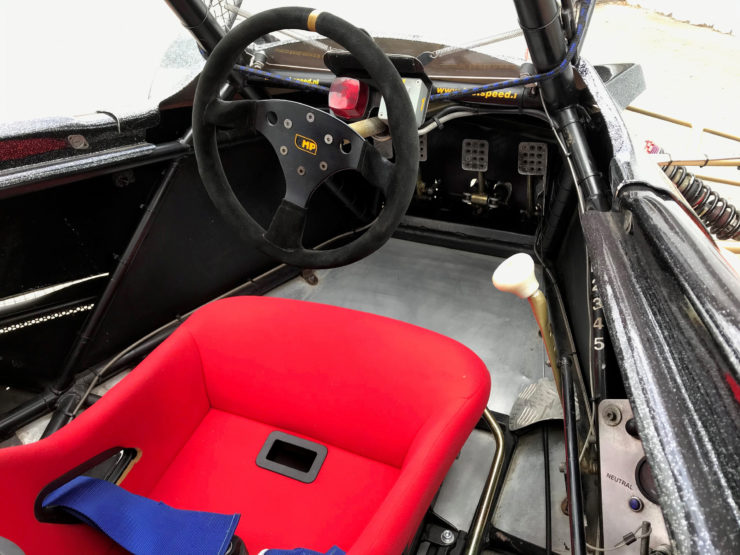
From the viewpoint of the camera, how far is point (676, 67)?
13.5ft

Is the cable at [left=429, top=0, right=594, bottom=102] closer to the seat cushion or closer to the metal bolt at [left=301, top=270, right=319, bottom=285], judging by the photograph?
the seat cushion

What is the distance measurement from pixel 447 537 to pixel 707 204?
4.56 ft

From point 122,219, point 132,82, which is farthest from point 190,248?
point 132,82

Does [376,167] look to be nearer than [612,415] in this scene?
No

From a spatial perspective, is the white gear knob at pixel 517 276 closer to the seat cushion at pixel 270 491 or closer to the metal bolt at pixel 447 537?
the seat cushion at pixel 270 491

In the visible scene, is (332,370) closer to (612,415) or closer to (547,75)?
(612,415)

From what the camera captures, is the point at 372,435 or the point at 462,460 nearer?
the point at 372,435

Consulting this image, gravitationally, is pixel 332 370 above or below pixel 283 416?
above

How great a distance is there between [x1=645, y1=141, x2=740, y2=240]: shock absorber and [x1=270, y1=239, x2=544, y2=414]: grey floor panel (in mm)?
679

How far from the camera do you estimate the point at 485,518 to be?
121 centimetres

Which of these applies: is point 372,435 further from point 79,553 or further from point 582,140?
point 582,140

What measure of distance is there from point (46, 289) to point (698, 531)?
1.57m

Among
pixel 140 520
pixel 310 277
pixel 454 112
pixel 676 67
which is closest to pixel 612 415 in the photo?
pixel 140 520

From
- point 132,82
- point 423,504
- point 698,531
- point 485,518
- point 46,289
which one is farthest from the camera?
point 132,82
